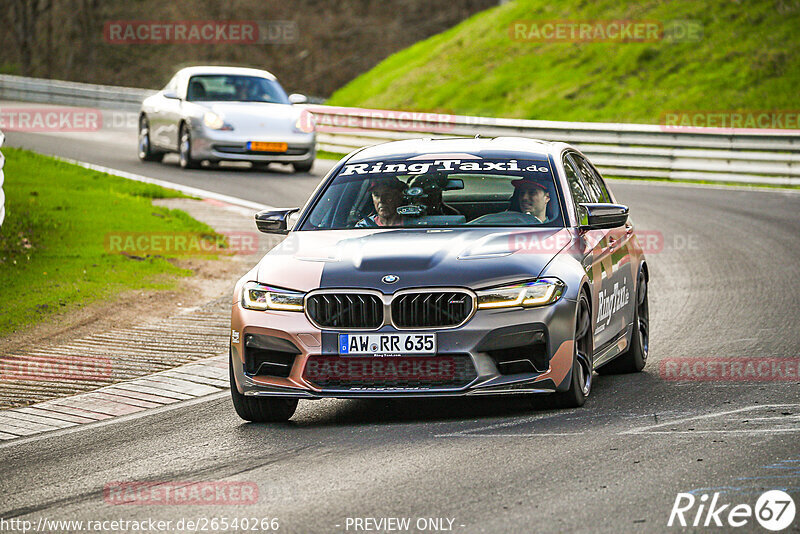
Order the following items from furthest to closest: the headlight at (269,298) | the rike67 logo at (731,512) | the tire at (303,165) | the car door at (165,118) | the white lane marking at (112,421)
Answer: the car door at (165,118) → the tire at (303,165) → the white lane marking at (112,421) → the headlight at (269,298) → the rike67 logo at (731,512)

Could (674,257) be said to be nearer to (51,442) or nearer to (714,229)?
(714,229)

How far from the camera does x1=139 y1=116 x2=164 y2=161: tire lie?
2498 cm

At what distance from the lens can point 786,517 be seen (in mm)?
5438

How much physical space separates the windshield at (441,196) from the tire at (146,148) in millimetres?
16533

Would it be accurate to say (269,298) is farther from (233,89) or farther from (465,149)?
(233,89)

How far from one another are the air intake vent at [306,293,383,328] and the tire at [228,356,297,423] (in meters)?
0.65

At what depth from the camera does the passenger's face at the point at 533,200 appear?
8617mm

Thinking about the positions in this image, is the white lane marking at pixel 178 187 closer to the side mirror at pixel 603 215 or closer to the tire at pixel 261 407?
the side mirror at pixel 603 215

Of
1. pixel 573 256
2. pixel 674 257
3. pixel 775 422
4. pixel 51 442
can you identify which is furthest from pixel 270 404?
pixel 674 257

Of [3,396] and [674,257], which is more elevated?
[3,396]

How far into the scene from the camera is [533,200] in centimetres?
866

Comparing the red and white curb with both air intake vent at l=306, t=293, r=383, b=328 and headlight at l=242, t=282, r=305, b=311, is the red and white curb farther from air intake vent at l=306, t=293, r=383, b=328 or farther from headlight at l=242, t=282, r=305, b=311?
air intake vent at l=306, t=293, r=383, b=328

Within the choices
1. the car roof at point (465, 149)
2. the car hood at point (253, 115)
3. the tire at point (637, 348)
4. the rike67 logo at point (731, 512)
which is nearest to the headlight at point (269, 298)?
the car roof at point (465, 149)

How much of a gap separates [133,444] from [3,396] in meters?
1.93
